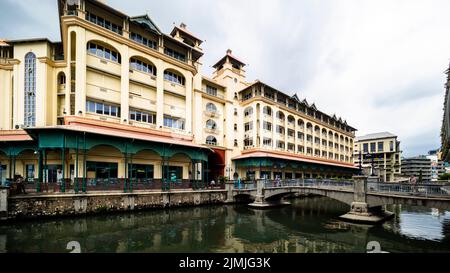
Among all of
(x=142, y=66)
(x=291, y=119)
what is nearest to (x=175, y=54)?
(x=142, y=66)

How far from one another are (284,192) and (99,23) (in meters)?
28.4

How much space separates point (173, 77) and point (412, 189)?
28.4m

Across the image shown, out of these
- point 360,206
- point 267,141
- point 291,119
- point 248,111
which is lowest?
point 360,206

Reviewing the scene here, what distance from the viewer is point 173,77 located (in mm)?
29906

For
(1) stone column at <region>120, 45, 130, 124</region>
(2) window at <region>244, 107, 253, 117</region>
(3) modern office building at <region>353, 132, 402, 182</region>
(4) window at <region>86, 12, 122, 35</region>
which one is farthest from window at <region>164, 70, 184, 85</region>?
(3) modern office building at <region>353, 132, 402, 182</region>

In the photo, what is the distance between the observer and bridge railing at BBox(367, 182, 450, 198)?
13.5 metres

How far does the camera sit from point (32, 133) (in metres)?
18.0

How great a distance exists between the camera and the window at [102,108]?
22241mm

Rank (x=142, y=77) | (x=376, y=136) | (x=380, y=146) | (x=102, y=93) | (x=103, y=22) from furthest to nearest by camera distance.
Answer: (x=376, y=136) < (x=380, y=146) < (x=142, y=77) < (x=103, y=22) < (x=102, y=93)

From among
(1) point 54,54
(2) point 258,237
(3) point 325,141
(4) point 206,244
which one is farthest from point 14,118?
(3) point 325,141

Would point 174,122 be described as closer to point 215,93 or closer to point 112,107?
point 112,107

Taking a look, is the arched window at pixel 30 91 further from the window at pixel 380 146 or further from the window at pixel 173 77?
the window at pixel 380 146
